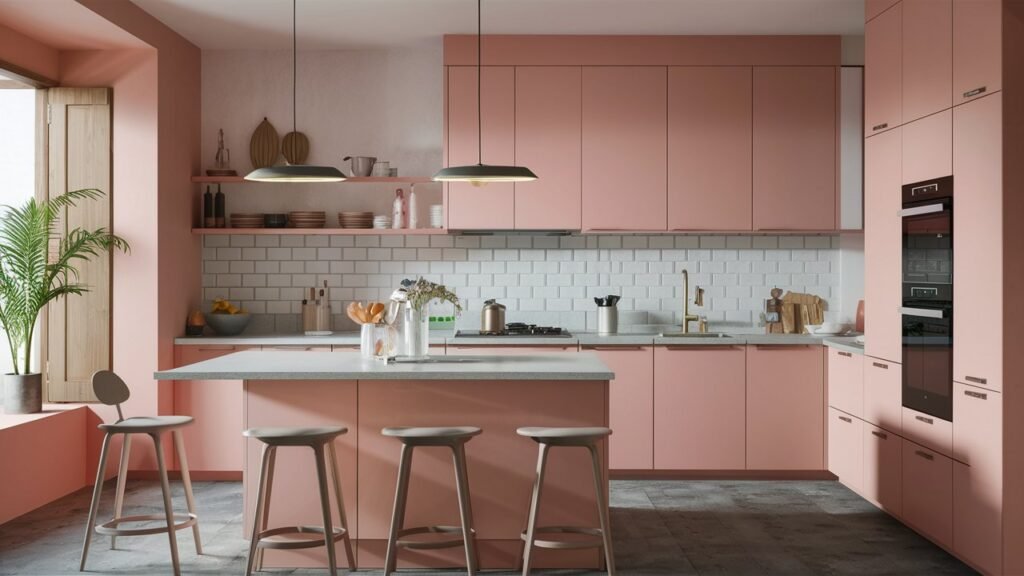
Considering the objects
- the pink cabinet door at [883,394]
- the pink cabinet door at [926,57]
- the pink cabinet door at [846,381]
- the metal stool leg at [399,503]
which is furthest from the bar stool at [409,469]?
the pink cabinet door at [926,57]

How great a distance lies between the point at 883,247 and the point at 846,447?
1.29 metres

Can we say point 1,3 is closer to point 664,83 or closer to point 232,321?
point 232,321

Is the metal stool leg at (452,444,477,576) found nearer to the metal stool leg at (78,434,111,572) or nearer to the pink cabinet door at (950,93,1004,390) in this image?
the metal stool leg at (78,434,111,572)

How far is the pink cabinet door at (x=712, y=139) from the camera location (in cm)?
638

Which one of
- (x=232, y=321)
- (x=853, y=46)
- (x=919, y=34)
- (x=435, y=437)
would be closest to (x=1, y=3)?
(x=232, y=321)

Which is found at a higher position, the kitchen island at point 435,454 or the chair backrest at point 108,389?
the chair backrest at point 108,389

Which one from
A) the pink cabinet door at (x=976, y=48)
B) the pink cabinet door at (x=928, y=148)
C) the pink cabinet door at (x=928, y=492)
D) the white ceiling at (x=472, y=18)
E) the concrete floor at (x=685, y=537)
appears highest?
the white ceiling at (x=472, y=18)

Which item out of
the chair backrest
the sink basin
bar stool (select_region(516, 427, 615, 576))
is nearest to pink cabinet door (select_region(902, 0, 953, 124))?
the sink basin

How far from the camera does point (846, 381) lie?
5582mm

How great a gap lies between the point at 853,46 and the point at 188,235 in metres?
4.81

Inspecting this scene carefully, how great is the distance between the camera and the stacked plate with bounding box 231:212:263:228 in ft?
21.6

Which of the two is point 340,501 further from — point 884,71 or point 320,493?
point 884,71

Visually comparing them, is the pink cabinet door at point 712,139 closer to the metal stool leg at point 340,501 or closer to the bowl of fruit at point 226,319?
the bowl of fruit at point 226,319

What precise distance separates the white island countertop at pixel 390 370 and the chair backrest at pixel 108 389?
383mm
